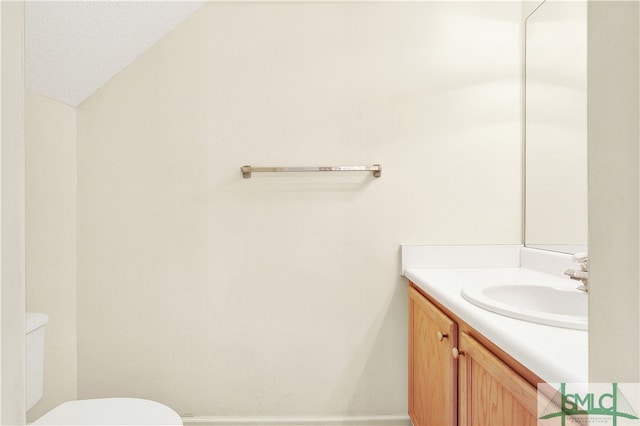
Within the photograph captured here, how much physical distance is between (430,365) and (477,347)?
0.45 meters

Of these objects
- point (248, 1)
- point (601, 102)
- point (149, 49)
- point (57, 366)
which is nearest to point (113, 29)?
point (149, 49)

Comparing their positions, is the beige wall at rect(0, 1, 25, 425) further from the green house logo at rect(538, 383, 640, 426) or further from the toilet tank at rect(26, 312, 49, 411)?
the toilet tank at rect(26, 312, 49, 411)

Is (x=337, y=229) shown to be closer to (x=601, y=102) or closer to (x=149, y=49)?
(x=149, y=49)

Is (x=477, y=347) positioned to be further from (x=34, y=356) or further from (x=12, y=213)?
(x=34, y=356)

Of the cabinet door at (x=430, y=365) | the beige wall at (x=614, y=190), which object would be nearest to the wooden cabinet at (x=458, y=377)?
the cabinet door at (x=430, y=365)

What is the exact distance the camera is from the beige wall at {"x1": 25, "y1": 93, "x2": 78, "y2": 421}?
1.46 m

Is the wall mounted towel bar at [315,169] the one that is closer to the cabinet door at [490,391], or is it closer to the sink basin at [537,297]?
the sink basin at [537,297]

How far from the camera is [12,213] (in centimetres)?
21

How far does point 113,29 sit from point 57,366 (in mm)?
1422

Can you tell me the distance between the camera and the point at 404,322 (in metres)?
1.69

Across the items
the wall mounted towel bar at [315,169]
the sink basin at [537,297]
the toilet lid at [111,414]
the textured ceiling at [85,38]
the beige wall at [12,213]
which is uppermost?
the textured ceiling at [85,38]

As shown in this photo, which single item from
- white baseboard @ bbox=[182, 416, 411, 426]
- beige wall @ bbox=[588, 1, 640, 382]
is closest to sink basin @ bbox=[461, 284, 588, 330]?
beige wall @ bbox=[588, 1, 640, 382]

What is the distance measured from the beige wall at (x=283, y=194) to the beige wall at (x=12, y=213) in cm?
146

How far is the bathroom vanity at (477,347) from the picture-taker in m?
0.71
